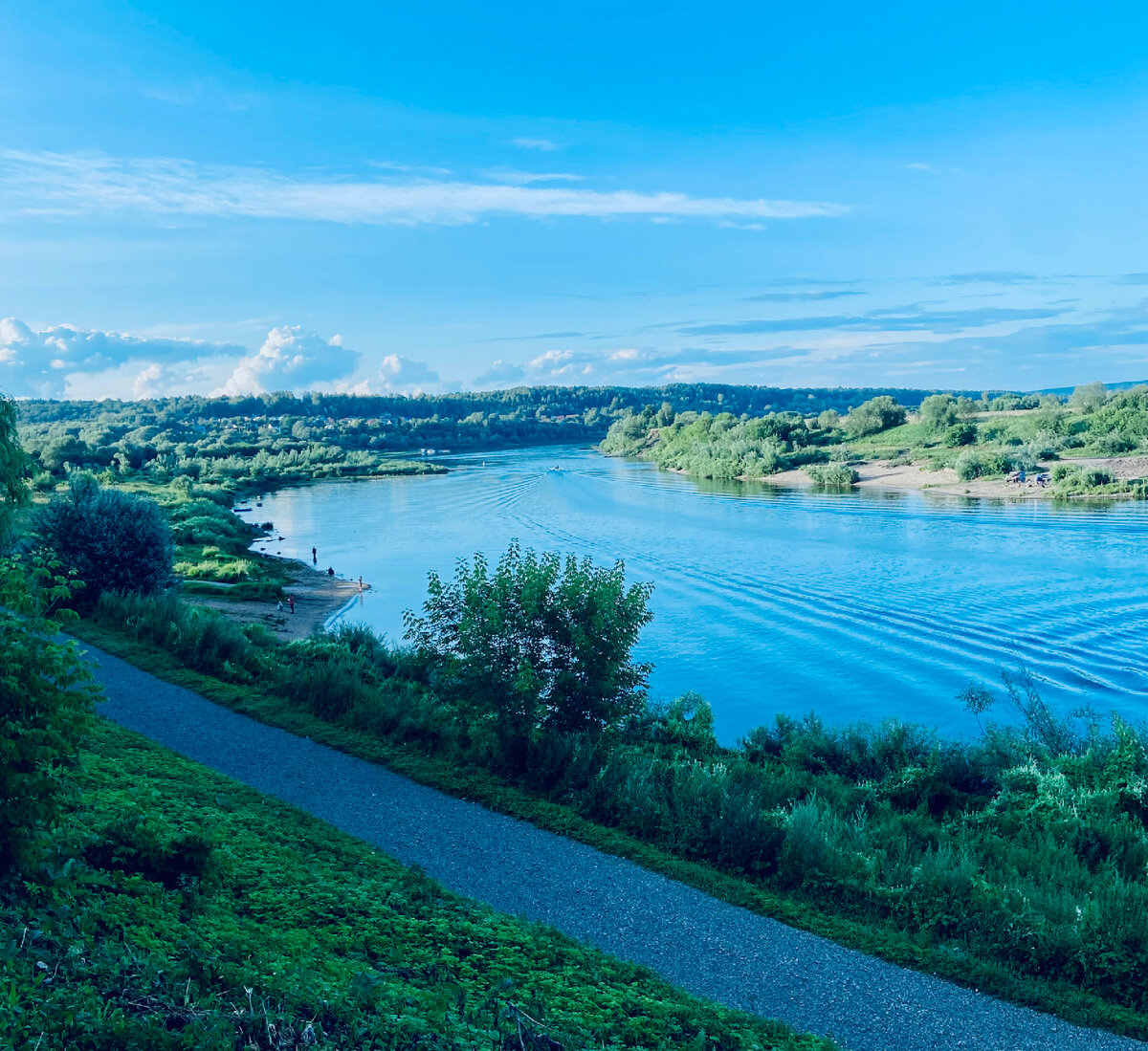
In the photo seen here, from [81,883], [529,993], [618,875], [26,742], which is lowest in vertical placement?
[618,875]

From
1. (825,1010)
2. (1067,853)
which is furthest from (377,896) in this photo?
(1067,853)

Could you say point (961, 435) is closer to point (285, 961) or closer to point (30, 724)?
point (285, 961)

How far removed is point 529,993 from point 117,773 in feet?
20.6

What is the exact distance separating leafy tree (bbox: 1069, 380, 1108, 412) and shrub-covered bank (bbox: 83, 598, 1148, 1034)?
245ft

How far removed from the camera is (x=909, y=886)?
341 inches

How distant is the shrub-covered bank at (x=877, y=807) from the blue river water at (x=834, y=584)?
5006 millimetres

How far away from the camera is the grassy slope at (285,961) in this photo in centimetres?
426

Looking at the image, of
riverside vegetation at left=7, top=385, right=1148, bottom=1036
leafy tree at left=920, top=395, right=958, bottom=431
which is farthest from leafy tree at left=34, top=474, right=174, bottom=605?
leafy tree at left=920, top=395, right=958, bottom=431

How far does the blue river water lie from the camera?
2323cm

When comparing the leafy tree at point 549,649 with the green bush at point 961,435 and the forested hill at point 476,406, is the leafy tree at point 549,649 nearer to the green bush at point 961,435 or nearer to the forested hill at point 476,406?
the green bush at point 961,435

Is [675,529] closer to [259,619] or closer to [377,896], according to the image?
[259,619]

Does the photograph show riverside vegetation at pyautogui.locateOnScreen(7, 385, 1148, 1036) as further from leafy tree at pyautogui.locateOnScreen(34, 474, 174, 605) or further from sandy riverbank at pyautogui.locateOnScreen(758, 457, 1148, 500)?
sandy riverbank at pyautogui.locateOnScreen(758, 457, 1148, 500)

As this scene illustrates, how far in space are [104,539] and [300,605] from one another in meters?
12.8

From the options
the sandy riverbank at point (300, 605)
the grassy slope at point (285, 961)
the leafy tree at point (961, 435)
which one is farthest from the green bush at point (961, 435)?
the grassy slope at point (285, 961)
